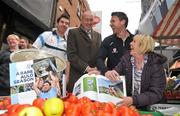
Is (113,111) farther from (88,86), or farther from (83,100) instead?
(88,86)

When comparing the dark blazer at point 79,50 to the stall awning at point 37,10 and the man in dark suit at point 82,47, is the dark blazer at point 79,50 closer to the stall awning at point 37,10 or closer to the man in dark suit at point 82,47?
the man in dark suit at point 82,47

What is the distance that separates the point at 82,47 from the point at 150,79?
1.76 meters

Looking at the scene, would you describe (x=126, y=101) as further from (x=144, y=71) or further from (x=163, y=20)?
(x=163, y=20)

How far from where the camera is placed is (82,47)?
5.36 m

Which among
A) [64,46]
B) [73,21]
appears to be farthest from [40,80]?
[73,21]

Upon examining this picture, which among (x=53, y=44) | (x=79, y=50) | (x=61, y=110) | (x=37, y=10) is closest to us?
(x=61, y=110)

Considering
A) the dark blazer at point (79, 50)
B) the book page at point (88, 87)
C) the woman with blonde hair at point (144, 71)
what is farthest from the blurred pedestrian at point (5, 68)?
the book page at point (88, 87)

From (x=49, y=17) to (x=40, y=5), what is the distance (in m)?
1.44

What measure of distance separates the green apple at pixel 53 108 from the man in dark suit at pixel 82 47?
2769 mm

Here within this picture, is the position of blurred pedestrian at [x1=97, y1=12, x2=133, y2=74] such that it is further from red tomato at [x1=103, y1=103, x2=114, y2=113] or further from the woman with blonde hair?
red tomato at [x1=103, y1=103, x2=114, y2=113]

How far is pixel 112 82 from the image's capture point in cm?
330

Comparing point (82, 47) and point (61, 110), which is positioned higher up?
point (82, 47)

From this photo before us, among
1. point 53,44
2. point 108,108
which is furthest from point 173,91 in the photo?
point 108,108

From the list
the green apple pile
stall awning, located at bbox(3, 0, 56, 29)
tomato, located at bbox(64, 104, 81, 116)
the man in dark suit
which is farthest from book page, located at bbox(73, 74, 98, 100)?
stall awning, located at bbox(3, 0, 56, 29)
